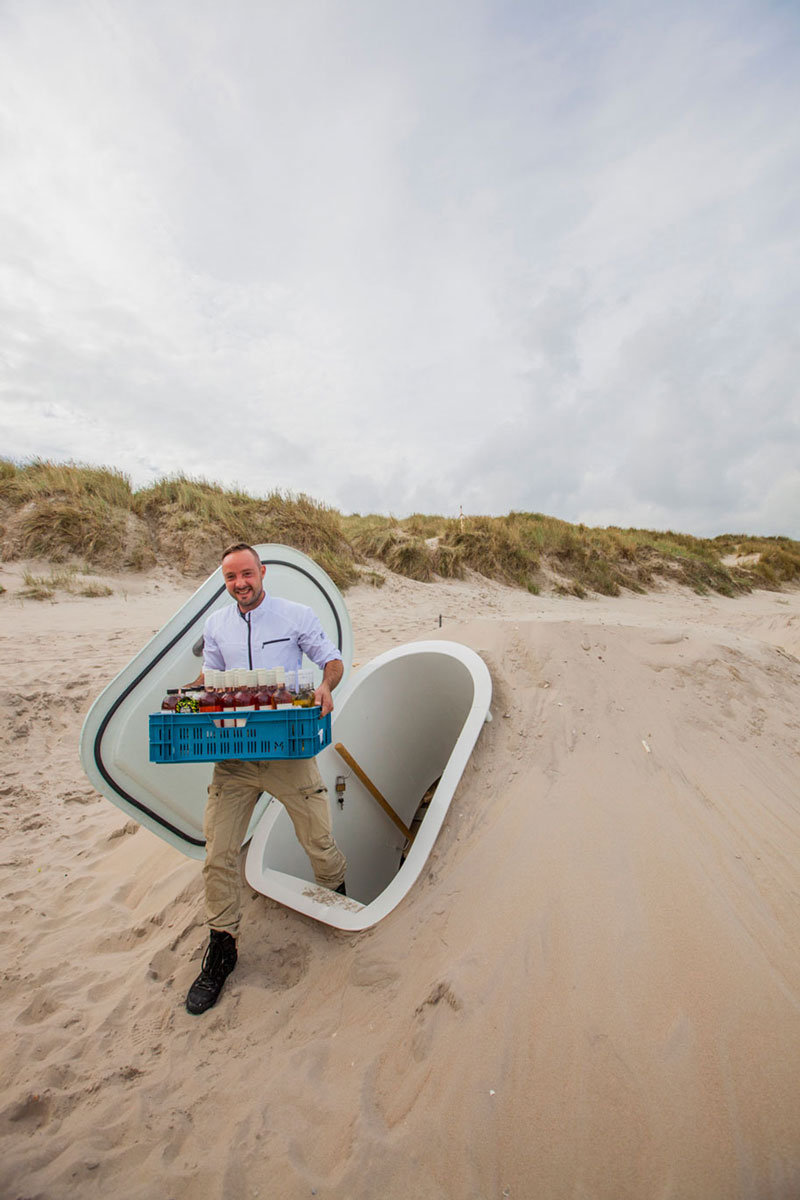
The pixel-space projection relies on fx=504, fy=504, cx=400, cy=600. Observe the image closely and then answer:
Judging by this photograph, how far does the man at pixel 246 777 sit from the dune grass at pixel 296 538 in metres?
6.75

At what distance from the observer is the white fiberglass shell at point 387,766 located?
2605mm

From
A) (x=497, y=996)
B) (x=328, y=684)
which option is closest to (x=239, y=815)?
(x=328, y=684)

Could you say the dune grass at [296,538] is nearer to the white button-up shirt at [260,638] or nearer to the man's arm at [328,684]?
the white button-up shirt at [260,638]

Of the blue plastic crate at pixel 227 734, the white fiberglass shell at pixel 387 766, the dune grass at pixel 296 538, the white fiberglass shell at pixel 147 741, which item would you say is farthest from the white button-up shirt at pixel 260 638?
the dune grass at pixel 296 538

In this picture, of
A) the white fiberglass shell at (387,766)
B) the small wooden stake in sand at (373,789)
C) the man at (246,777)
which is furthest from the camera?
the small wooden stake in sand at (373,789)

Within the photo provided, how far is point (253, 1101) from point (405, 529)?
12357mm

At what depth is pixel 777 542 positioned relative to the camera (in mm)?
23656

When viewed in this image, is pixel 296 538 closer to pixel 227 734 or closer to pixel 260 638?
pixel 260 638

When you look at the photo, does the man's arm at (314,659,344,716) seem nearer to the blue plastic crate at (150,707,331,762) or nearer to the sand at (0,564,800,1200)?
the blue plastic crate at (150,707,331,762)

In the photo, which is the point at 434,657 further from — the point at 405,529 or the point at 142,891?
the point at 405,529

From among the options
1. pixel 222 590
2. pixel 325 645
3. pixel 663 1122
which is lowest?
pixel 663 1122

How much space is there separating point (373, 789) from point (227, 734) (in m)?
2.23

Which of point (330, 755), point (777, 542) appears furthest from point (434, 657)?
point (777, 542)

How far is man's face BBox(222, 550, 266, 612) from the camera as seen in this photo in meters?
2.36
